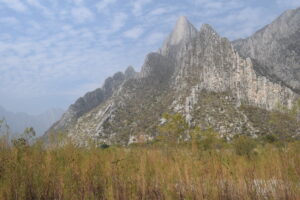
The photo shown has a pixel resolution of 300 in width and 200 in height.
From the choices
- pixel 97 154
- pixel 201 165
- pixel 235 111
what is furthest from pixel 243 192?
pixel 235 111

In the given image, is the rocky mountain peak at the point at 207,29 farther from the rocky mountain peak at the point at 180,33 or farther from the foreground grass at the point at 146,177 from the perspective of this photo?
the foreground grass at the point at 146,177

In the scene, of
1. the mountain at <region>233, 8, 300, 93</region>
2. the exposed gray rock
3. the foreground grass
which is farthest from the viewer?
the exposed gray rock

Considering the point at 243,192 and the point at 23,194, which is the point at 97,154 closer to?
the point at 23,194

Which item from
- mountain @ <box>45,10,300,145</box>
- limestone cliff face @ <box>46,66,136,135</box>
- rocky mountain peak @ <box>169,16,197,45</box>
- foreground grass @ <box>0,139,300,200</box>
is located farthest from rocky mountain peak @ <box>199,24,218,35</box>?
foreground grass @ <box>0,139,300,200</box>

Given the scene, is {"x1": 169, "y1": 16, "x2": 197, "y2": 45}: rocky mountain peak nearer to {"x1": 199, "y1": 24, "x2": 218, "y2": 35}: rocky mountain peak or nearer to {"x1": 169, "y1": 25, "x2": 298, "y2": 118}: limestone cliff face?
{"x1": 199, "y1": 24, "x2": 218, "y2": 35}: rocky mountain peak

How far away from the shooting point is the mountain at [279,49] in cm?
8800

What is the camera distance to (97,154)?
580 cm

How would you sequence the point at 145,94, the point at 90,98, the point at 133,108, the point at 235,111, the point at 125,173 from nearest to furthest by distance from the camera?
the point at 125,173 < the point at 235,111 < the point at 133,108 < the point at 145,94 < the point at 90,98

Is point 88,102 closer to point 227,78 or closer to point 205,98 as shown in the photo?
point 205,98

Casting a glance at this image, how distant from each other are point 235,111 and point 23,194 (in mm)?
69116

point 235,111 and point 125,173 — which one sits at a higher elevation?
point 235,111

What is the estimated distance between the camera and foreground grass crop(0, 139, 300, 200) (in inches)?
167

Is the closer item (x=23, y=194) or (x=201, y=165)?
(x=23, y=194)

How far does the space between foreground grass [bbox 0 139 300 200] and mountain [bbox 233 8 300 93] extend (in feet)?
288
